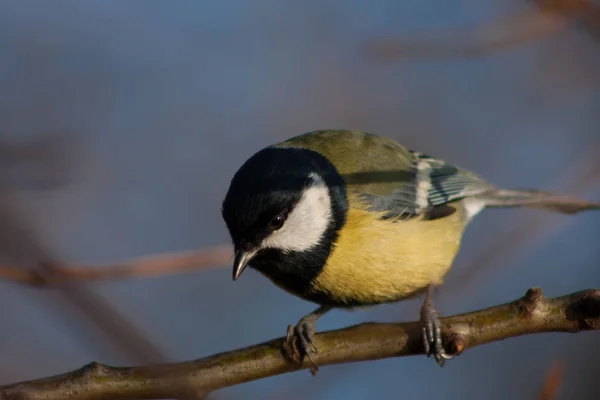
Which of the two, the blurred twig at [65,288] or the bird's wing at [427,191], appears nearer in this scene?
the blurred twig at [65,288]

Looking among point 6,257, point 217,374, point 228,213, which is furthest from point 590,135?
point 6,257

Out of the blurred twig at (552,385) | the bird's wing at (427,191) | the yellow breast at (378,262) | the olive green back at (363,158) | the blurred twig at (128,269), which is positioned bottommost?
the blurred twig at (552,385)

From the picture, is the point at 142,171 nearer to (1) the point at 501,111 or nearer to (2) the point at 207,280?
(2) the point at 207,280

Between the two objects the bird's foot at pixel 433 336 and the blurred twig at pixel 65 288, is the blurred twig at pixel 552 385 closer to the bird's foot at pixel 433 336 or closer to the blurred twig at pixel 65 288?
the bird's foot at pixel 433 336

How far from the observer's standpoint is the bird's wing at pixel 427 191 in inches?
105

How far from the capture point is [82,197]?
4.12 m

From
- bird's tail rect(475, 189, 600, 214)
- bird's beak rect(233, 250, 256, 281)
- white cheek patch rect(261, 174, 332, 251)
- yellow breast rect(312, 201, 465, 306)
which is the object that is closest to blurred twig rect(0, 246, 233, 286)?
bird's beak rect(233, 250, 256, 281)

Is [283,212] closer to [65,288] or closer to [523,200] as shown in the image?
[523,200]

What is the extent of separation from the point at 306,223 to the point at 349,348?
0.58 m

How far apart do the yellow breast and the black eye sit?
0.22m

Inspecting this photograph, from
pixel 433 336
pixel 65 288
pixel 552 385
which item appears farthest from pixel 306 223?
pixel 65 288

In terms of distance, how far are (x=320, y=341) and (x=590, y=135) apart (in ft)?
9.48

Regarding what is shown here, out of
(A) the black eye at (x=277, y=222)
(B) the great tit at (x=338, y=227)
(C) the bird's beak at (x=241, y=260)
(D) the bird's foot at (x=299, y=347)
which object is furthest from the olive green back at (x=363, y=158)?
(D) the bird's foot at (x=299, y=347)

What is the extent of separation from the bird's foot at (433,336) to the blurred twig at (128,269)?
591mm
